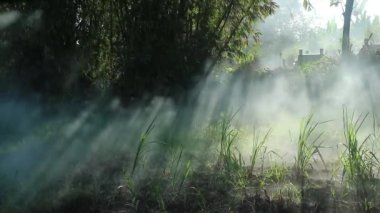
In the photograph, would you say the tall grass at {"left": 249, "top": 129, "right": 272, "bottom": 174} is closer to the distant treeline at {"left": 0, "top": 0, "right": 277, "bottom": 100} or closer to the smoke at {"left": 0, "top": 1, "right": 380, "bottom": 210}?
the smoke at {"left": 0, "top": 1, "right": 380, "bottom": 210}

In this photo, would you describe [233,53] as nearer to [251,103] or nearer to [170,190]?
[251,103]

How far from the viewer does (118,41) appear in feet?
19.9

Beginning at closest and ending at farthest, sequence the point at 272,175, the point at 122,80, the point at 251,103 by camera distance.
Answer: the point at 272,175 → the point at 122,80 → the point at 251,103

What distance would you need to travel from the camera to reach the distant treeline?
17.9ft

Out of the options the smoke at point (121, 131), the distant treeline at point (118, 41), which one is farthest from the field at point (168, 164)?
the distant treeline at point (118, 41)

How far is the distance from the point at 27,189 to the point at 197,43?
3120 millimetres

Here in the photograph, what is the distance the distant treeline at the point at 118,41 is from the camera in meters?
5.47

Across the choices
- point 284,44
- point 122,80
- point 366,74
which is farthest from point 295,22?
point 122,80

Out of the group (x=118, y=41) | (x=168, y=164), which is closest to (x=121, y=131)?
(x=168, y=164)

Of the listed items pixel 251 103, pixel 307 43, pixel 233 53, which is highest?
pixel 307 43

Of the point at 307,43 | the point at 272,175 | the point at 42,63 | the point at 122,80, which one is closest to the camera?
the point at 272,175

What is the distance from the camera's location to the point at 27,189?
4.07 metres

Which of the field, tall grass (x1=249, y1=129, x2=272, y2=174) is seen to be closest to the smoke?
the field

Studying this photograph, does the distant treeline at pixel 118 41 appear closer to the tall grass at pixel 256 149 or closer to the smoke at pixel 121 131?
the smoke at pixel 121 131
